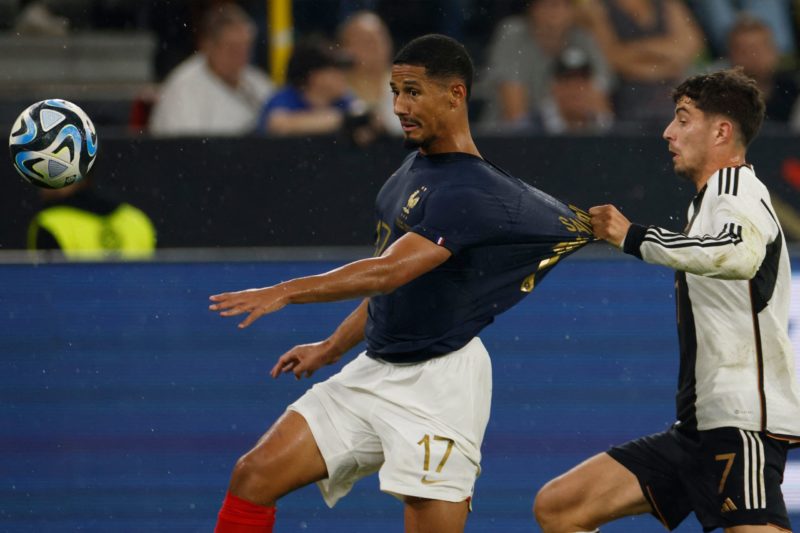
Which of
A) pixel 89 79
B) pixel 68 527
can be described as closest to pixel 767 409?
pixel 68 527

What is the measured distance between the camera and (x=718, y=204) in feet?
14.8

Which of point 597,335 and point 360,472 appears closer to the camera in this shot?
point 360,472

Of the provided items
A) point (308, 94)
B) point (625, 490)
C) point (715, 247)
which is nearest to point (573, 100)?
point (308, 94)

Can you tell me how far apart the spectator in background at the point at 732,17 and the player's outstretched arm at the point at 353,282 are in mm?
5963

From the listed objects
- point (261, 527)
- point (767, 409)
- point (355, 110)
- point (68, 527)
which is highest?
point (355, 110)

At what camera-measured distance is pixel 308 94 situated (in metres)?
8.38

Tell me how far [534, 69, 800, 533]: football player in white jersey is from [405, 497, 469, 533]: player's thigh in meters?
0.72

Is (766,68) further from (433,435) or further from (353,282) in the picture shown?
(353,282)

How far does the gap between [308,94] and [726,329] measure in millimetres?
4265

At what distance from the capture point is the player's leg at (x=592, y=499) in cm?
486

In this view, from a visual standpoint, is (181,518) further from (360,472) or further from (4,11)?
(4,11)

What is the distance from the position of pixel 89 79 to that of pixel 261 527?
5937mm

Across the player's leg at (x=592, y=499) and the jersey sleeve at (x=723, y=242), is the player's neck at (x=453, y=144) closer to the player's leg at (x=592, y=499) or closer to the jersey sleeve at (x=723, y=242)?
the jersey sleeve at (x=723, y=242)

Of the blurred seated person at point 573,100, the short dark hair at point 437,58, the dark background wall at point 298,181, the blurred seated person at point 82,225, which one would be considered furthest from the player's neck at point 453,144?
the blurred seated person at point 573,100
